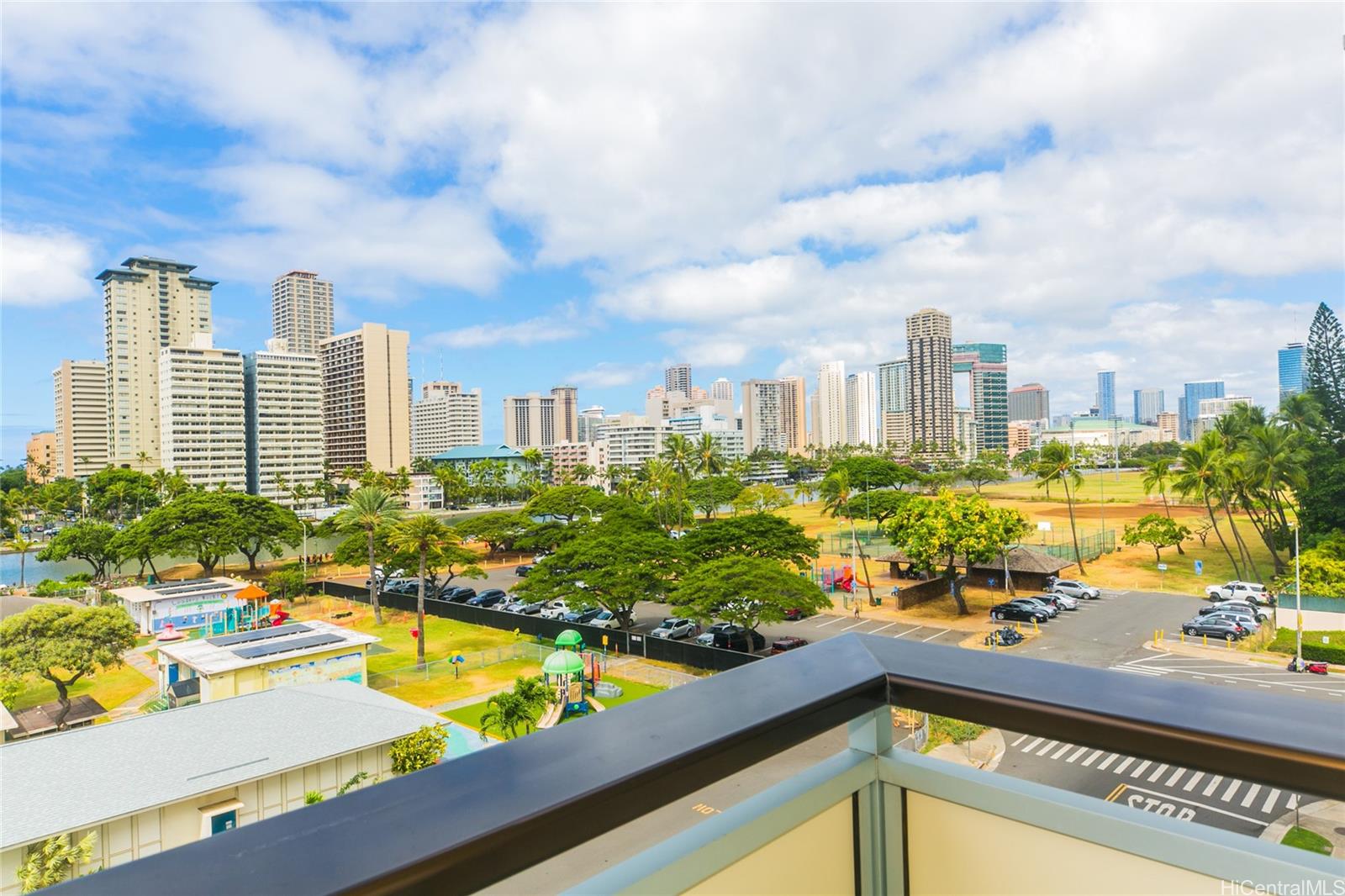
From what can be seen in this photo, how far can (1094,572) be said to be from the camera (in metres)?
18.4

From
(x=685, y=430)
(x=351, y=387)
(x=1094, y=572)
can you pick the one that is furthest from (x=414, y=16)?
(x=685, y=430)

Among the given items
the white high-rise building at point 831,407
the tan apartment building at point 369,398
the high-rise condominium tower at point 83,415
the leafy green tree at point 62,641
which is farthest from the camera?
the white high-rise building at point 831,407

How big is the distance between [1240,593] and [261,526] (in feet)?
89.5

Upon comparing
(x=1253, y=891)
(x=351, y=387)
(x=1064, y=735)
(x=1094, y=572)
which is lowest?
(x=1094, y=572)

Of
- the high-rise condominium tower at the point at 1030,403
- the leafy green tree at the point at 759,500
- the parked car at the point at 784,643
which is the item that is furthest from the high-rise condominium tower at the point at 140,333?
the high-rise condominium tower at the point at 1030,403

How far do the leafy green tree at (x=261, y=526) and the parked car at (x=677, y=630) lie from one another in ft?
51.2

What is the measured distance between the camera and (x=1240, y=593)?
15.1m

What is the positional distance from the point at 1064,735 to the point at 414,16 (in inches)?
499

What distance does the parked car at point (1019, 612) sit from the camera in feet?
44.6

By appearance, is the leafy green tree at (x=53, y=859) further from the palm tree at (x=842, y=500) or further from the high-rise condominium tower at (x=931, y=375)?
the high-rise condominium tower at (x=931, y=375)

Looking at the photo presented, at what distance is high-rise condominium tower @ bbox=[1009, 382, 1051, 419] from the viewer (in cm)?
12475

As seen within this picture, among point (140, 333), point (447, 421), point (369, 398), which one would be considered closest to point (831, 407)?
point (447, 421)

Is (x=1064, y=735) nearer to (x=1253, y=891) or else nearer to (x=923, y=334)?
(x=1253, y=891)

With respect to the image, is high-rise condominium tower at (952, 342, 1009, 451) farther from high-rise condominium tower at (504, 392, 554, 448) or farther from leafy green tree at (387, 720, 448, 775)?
leafy green tree at (387, 720, 448, 775)
